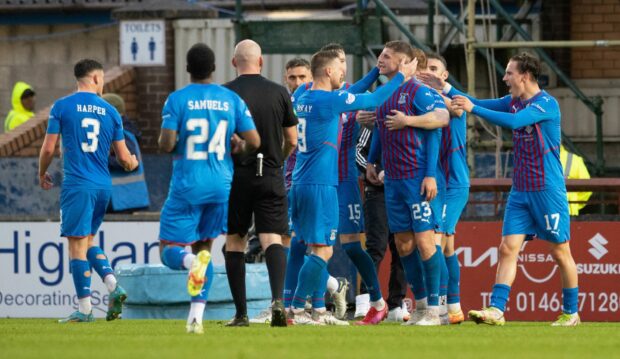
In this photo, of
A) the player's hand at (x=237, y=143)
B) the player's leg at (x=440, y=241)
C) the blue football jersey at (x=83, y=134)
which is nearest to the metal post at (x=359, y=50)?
the blue football jersey at (x=83, y=134)

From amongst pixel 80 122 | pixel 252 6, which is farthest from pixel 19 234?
pixel 252 6

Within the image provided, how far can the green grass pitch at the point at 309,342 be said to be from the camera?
10703 millimetres

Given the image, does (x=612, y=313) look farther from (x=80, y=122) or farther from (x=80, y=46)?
(x=80, y=46)

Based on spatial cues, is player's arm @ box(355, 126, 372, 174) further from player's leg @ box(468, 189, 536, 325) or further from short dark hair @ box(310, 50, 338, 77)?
short dark hair @ box(310, 50, 338, 77)

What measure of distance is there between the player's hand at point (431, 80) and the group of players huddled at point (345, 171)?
0.01 m

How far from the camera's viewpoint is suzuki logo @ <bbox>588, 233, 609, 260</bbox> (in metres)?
17.7

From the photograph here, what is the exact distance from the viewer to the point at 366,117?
48.6 feet

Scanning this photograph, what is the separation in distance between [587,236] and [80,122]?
5.61 metres

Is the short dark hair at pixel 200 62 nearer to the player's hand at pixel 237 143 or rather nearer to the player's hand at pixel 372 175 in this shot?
the player's hand at pixel 237 143

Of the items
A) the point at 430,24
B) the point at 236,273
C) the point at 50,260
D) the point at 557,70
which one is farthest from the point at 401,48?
the point at 430,24

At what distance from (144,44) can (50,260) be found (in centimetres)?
621

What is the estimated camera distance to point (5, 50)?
27766 mm

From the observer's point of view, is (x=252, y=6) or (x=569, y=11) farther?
(x=252, y=6)

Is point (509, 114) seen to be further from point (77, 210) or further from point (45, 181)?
point (45, 181)
